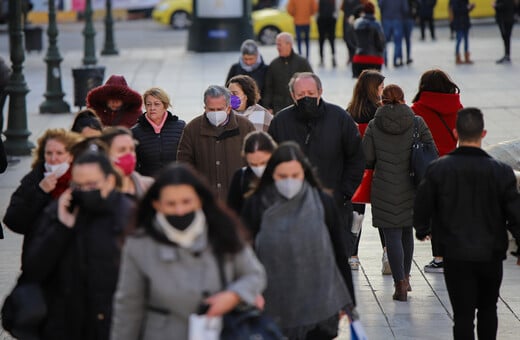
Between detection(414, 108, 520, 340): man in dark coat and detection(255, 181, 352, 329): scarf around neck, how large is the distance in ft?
3.53

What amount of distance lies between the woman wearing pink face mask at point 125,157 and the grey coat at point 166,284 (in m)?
1.16

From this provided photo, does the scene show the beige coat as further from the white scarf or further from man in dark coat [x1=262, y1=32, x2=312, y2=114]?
man in dark coat [x1=262, y1=32, x2=312, y2=114]

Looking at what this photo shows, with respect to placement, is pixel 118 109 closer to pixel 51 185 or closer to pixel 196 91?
pixel 51 185

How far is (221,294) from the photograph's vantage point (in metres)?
5.37

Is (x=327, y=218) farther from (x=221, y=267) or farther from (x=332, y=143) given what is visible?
(x=332, y=143)

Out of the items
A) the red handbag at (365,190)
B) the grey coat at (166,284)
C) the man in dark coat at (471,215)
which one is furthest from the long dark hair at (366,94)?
the grey coat at (166,284)

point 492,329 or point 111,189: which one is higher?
point 111,189

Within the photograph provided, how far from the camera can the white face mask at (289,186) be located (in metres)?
6.57

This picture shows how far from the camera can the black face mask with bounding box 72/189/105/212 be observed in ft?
19.3

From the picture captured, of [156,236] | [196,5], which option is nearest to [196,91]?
[196,5]

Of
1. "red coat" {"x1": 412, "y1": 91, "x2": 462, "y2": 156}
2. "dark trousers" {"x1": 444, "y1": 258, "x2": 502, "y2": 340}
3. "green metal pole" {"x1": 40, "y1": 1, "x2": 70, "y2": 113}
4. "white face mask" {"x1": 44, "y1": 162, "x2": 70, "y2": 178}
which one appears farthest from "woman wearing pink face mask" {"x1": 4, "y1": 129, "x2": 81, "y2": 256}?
"green metal pole" {"x1": 40, "y1": 1, "x2": 70, "y2": 113}

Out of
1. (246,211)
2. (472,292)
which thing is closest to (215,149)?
→ (472,292)

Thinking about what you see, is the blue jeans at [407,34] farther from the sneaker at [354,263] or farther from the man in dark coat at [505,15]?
the sneaker at [354,263]

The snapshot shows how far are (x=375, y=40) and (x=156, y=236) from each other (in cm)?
1535
